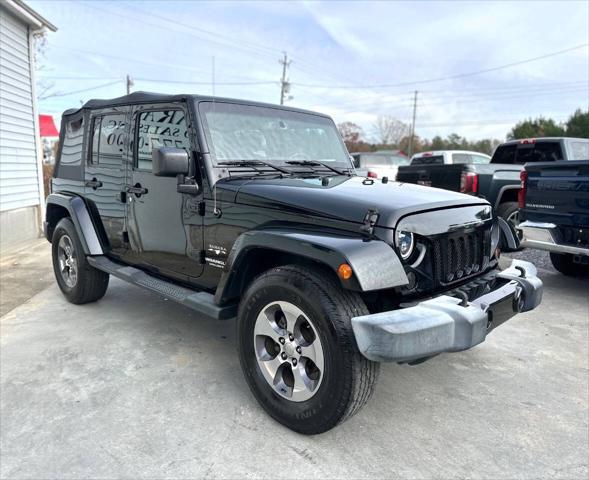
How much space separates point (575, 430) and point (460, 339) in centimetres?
118

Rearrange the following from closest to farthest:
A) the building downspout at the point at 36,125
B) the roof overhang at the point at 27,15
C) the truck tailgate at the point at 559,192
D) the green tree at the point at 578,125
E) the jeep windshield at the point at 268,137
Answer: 1. the jeep windshield at the point at 268,137
2. the truck tailgate at the point at 559,192
3. the roof overhang at the point at 27,15
4. the building downspout at the point at 36,125
5. the green tree at the point at 578,125

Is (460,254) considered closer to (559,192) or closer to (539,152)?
(559,192)

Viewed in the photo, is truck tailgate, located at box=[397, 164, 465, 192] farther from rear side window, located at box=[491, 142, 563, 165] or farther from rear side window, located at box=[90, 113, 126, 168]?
rear side window, located at box=[90, 113, 126, 168]

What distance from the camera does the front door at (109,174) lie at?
402 cm

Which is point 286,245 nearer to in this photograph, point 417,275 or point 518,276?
point 417,275

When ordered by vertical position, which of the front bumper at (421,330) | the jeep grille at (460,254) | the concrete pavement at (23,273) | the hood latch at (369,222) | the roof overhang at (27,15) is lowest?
the concrete pavement at (23,273)

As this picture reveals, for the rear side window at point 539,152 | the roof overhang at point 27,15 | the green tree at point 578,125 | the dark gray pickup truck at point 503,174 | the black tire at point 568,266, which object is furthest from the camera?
the green tree at point 578,125

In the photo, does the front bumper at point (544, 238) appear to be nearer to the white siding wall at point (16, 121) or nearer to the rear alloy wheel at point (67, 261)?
the rear alloy wheel at point (67, 261)

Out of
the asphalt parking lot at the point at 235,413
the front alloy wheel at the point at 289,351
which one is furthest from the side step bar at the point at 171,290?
the asphalt parking lot at the point at 235,413

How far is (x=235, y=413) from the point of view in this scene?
9.16 feet

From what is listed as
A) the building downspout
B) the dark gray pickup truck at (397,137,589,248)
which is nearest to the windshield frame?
the dark gray pickup truck at (397,137,589,248)

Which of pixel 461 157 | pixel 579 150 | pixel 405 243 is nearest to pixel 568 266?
pixel 579 150

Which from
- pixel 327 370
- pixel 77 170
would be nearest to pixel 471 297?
pixel 327 370

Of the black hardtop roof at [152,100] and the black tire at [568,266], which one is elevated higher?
the black hardtop roof at [152,100]
